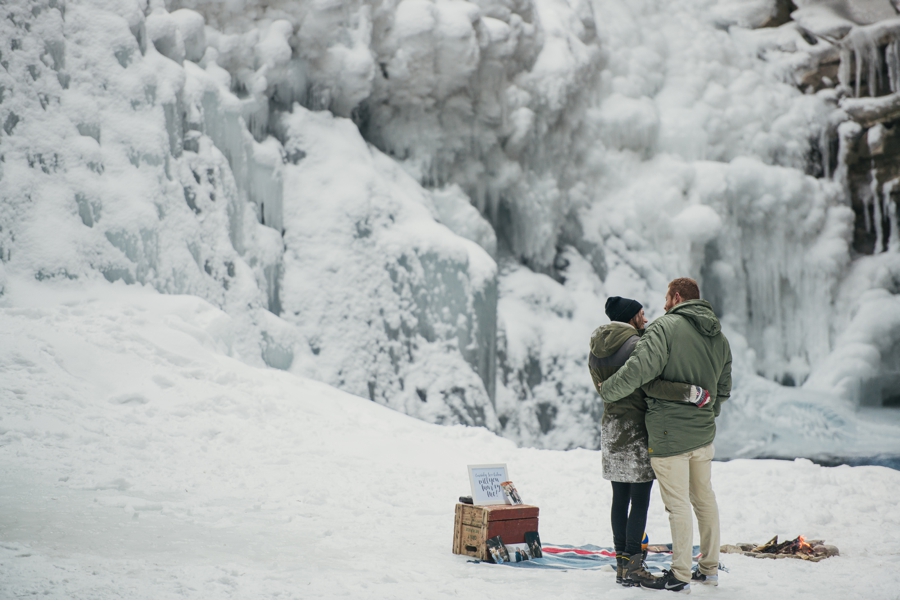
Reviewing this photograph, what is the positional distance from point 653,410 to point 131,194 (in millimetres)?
7281

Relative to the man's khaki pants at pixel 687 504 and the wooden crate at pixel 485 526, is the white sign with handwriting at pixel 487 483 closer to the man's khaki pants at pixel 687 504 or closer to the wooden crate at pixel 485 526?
the wooden crate at pixel 485 526

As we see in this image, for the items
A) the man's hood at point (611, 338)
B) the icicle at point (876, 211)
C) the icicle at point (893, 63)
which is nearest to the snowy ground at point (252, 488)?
the man's hood at point (611, 338)

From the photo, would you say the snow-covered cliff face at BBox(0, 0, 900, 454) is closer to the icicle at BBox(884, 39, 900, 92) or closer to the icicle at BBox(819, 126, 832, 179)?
the icicle at BBox(819, 126, 832, 179)

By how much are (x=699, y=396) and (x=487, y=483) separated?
1.28 metres

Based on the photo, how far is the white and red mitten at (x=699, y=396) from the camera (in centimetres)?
346

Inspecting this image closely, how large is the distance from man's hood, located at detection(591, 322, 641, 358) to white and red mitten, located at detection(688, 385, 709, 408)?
35 cm

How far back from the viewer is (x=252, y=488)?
5234 mm

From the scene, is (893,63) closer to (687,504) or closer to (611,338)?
(611,338)

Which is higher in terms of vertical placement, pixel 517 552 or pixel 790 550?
pixel 517 552

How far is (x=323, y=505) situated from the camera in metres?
5.11

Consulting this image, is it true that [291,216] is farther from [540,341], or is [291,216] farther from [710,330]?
[710,330]

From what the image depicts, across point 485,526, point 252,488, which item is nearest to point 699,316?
point 485,526

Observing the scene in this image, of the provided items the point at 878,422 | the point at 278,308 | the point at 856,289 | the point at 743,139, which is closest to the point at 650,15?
the point at 743,139

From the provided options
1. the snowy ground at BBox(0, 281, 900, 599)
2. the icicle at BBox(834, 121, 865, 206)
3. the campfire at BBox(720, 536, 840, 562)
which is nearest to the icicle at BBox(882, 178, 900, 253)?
the icicle at BBox(834, 121, 865, 206)
